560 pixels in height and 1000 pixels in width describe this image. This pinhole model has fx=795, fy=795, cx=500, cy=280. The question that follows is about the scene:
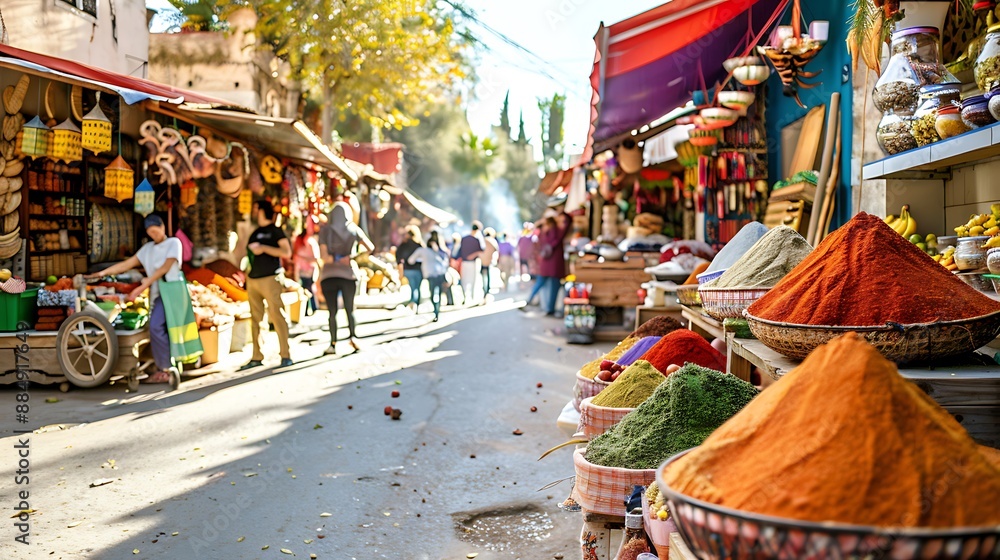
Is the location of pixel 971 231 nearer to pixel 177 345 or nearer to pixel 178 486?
pixel 178 486

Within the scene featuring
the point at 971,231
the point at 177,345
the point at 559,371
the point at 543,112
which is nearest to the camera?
the point at 971,231

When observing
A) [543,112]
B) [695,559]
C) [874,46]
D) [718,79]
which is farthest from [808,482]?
[543,112]

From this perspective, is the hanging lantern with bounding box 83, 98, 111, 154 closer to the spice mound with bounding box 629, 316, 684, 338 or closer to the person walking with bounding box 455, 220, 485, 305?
the spice mound with bounding box 629, 316, 684, 338

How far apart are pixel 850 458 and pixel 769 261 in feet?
7.71

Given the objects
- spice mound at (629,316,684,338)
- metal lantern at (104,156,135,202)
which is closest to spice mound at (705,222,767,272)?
spice mound at (629,316,684,338)

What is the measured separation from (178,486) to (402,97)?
19.1m

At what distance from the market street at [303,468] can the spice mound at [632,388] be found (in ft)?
3.14

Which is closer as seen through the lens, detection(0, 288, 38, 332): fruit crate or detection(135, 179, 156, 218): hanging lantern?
detection(0, 288, 38, 332): fruit crate

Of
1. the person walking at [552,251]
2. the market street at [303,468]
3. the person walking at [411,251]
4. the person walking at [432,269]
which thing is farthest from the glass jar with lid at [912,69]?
the person walking at [411,251]

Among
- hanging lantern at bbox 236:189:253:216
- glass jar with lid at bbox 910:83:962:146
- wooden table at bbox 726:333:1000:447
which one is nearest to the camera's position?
wooden table at bbox 726:333:1000:447

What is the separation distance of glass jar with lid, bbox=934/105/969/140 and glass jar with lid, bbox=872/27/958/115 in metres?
0.31

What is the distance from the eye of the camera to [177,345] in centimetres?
870

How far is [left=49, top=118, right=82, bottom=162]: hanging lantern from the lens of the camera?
355 inches

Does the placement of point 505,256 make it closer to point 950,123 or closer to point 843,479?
point 950,123
